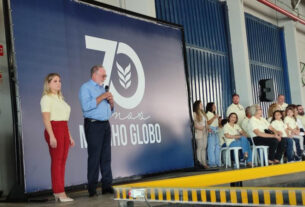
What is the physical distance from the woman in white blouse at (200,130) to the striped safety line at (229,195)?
305 inches

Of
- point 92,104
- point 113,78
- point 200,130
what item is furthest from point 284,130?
point 92,104

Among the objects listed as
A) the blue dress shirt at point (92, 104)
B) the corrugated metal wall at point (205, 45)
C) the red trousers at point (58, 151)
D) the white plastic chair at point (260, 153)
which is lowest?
the white plastic chair at point (260, 153)

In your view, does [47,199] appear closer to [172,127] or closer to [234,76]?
[172,127]

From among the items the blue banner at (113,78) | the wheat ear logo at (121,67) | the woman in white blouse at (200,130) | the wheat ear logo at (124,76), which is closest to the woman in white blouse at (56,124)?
the blue banner at (113,78)

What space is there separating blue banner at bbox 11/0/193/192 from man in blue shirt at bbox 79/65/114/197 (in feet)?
2.36

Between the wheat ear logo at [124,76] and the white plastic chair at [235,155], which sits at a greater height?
the wheat ear logo at [124,76]

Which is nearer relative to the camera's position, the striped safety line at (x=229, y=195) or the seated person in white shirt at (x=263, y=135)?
the striped safety line at (x=229, y=195)

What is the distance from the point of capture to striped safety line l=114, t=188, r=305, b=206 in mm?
2635

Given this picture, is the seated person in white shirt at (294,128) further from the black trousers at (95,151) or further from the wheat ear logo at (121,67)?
the black trousers at (95,151)

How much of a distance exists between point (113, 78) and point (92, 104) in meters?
1.97

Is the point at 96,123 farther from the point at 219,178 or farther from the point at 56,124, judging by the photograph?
the point at 219,178

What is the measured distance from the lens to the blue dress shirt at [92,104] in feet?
20.3

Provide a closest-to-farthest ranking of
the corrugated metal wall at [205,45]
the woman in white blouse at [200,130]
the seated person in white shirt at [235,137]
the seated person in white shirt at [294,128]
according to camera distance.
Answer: the woman in white blouse at [200,130] < the seated person in white shirt at [235,137] < the seated person in white shirt at [294,128] < the corrugated metal wall at [205,45]

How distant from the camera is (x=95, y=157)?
623 centimetres
